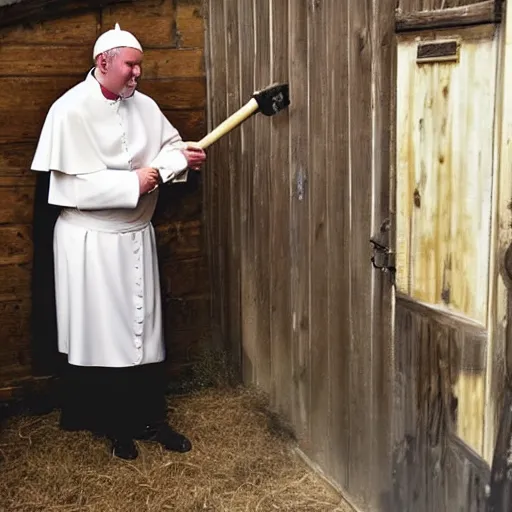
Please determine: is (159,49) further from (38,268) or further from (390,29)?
(390,29)

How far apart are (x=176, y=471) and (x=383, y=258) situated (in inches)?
66.0

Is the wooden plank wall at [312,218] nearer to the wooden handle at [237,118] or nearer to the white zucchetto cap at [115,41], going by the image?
the wooden handle at [237,118]

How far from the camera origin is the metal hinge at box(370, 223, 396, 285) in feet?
9.94

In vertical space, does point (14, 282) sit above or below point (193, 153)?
below

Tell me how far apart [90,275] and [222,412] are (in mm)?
1122

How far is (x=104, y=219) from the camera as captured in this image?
4.12 m

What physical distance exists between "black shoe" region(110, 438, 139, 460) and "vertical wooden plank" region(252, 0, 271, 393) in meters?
0.77

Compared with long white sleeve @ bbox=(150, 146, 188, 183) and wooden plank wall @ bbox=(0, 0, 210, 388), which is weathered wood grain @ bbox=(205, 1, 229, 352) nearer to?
wooden plank wall @ bbox=(0, 0, 210, 388)

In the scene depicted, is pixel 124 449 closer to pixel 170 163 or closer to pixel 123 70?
pixel 170 163

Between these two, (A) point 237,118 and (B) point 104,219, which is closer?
(A) point 237,118

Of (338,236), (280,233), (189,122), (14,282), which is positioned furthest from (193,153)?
(14,282)

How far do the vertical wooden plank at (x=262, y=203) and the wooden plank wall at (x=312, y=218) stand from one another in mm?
11

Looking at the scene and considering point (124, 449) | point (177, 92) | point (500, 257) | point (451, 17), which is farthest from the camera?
point (177, 92)

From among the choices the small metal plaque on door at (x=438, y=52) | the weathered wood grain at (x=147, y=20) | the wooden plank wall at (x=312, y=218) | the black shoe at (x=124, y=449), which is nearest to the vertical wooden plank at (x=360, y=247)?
the wooden plank wall at (x=312, y=218)
